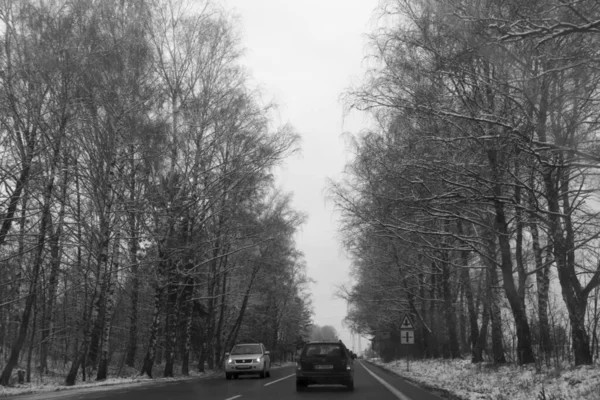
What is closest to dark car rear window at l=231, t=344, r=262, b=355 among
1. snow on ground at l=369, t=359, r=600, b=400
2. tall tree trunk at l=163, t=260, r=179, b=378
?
tall tree trunk at l=163, t=260, r=179, b=378

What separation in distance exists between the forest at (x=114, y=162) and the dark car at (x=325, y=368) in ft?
21.8

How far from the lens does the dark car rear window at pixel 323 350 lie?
16.8m

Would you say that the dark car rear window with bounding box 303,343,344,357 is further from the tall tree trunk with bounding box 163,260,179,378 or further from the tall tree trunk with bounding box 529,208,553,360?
the tall tree trunk with bounding box 163,260,179,378

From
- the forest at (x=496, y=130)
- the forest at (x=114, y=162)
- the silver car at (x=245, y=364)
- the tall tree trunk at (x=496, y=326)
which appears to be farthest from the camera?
the silver car at (x=245, y=364)

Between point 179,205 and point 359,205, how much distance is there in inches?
362

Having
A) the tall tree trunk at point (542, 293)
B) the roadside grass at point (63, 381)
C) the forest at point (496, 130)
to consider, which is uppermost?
the forest at point (496, 130)

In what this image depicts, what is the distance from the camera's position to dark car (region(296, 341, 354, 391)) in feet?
53.6

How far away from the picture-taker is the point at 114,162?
19.7m

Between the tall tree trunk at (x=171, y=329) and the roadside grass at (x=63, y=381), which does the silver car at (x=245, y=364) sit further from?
the tall tree trunk at (x=171, y=329)

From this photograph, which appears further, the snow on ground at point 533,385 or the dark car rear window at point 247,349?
the dark car rear window at point 247,349

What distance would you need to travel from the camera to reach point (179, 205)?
2294 cm

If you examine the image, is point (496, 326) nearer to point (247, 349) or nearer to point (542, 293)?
point (542, 293)

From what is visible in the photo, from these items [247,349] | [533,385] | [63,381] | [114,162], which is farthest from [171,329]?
[533,385]

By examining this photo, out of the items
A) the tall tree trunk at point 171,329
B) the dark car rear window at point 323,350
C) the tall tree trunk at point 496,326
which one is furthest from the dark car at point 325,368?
the tall tree trunk at point 171,329
